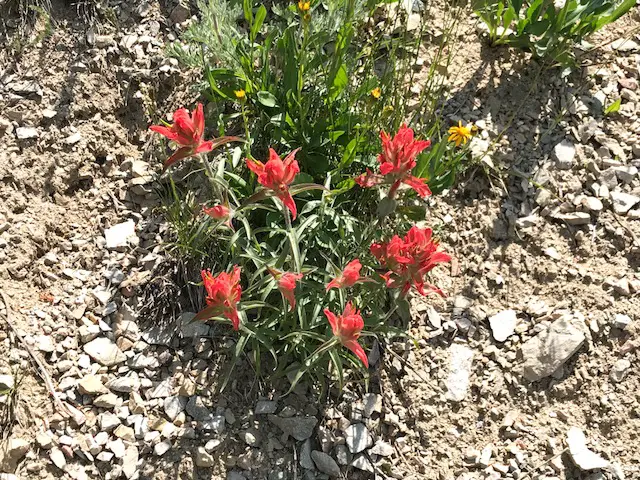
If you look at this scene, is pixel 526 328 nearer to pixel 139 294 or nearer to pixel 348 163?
pixel 348 163

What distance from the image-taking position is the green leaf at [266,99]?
2.71 meters

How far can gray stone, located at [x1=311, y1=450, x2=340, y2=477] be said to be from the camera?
251 centimetres

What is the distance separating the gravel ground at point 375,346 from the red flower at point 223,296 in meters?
0.63

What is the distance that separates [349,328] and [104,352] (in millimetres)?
1141

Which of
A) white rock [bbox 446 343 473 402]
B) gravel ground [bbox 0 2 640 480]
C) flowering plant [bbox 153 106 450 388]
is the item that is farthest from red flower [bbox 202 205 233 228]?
white rock [bbox 446 343 473 402]

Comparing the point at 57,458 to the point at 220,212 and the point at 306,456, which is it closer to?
the point at 306,456

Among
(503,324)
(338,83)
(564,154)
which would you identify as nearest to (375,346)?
(503,324)

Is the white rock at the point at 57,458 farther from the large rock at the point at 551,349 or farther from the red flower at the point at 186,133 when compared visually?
the large rock at the point at 551,349

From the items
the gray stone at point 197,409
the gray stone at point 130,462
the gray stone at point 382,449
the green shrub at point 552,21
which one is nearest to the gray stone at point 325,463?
the gray stone at point 382,449

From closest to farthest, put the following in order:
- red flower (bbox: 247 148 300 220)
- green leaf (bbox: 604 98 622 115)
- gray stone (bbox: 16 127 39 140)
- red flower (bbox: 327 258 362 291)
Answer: red flower (bbox: 247 148 300 220)
red flower (bbox: 327 258 362 291)
gray stone (bbox: 16 127 39 140)
green leaf (bbox: 604 98 622 115)

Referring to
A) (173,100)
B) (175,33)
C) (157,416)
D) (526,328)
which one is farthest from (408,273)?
(175,33)

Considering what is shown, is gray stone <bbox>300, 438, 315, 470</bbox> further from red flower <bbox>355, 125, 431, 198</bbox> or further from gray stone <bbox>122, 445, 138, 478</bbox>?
red flower <bbox>355, 125, 431, 198</bbox>

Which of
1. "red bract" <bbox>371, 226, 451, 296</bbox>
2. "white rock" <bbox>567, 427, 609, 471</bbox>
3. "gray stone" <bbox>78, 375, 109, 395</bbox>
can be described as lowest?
"gray stone" <bbox>78, 375, 109, 395</bbox>

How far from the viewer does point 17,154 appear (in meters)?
2.90
